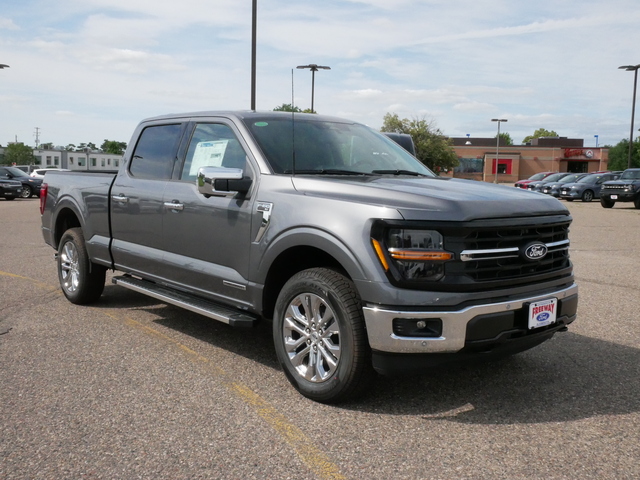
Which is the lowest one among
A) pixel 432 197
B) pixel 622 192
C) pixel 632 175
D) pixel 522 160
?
pixel 622 192

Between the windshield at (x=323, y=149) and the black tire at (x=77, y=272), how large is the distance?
2676mm

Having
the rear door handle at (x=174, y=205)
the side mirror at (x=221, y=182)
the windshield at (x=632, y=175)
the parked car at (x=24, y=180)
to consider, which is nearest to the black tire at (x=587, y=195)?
the windshield at (x=632, y=175)

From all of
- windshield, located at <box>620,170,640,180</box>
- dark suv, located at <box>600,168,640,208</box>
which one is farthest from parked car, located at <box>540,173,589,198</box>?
dark suv, located at <box>600,168,640,208</box>

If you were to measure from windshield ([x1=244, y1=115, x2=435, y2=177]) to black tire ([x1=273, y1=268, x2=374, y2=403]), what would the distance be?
958mm

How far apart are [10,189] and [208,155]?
Result: 2682cm

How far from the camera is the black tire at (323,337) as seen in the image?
152 inches

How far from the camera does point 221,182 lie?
15.2 feet

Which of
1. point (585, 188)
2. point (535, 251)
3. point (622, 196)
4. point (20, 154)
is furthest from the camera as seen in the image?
point (20, 154)

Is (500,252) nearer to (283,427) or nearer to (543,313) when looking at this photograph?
(543,313)

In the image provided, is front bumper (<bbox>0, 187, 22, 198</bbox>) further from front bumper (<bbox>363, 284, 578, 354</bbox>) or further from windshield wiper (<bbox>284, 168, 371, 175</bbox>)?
front bumper (<bbox>363, 284, 578, 354</bbox>)

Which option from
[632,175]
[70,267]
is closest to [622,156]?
[632,175]

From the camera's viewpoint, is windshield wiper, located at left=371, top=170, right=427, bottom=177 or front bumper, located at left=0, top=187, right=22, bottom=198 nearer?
windshield wiper, located at left=371, top=170, right=427, bottom=177

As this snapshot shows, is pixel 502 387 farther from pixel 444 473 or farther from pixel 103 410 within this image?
pixel 103 410

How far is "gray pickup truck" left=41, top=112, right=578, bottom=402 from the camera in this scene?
372 cm
